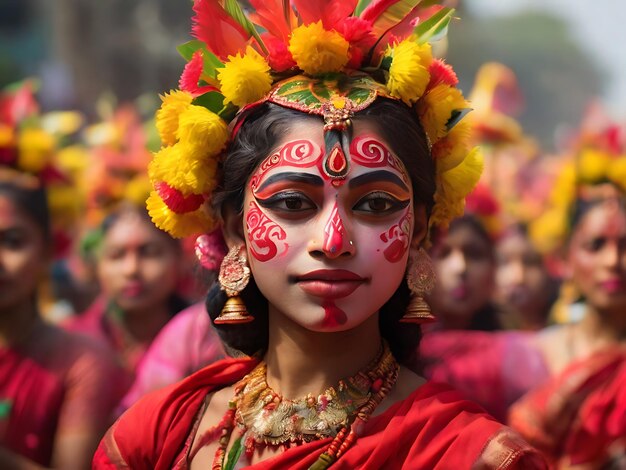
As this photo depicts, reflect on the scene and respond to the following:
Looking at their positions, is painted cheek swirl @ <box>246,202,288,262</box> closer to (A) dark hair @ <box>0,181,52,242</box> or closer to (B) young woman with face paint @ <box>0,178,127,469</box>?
(B) young woman with face paint @ <box>0,178,127,469</box>

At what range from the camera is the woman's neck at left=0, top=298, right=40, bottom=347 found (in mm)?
5680

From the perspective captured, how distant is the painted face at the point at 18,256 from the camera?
18.8 ft

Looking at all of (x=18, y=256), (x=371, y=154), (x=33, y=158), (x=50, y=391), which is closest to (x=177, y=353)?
(x=50, y=391)

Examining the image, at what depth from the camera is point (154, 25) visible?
2884 centimetres

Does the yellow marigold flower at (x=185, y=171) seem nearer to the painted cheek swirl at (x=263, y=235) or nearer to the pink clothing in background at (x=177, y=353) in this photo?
the painted cheek swirl at (x=263, y=235)

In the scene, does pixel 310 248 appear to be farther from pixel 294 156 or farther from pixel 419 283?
pixel 419 283

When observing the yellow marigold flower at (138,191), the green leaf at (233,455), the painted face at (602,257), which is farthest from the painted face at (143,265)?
the green leaf at (233,455)

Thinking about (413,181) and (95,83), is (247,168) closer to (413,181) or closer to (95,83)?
(413,181)

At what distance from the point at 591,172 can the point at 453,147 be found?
327cm

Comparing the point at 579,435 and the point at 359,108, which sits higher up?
the point at 359,108

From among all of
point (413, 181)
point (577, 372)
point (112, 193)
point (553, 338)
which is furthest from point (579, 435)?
point (112, 193)

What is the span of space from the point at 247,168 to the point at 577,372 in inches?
128

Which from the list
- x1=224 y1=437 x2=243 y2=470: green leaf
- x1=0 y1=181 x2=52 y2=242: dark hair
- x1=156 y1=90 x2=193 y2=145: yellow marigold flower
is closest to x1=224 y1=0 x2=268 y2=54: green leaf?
x1=156 y1=90 x2=193 y2=145: yellow marigold flower

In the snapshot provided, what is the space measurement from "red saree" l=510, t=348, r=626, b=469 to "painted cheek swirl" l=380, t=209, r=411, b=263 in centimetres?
277
